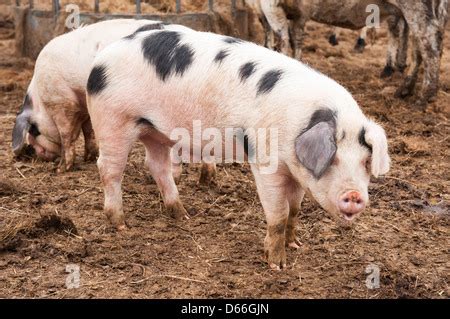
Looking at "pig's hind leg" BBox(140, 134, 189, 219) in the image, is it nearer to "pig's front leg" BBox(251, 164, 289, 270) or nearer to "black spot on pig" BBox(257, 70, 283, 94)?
"pig's front leg" BBox(251, 164, 289, 270)

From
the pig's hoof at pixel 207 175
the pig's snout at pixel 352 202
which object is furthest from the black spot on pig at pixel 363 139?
the pig's hoof at pixel 207 175

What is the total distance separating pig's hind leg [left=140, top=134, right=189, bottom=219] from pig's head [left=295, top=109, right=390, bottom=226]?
1.55 metres

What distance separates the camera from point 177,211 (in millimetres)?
5535

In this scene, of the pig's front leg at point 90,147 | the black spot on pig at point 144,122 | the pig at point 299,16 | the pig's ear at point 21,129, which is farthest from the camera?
the pig at point 299,16

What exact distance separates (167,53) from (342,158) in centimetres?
139

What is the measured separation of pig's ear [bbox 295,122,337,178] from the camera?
13.1 ft

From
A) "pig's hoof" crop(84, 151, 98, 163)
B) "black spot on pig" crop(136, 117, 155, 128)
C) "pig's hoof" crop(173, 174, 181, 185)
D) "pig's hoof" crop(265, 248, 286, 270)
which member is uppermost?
"black spot on pig" crop(136, 117, 155, 128)

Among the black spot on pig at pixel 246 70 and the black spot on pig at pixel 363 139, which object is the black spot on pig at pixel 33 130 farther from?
the black spot on pig at pixel 363 139

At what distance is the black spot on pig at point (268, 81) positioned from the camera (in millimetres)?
4414

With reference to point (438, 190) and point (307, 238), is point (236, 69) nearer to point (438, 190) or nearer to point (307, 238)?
point (307, 238)

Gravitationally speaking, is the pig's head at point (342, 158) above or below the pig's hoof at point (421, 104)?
above

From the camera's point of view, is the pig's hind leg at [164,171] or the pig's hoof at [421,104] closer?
the pig's hind leg at [164,171]

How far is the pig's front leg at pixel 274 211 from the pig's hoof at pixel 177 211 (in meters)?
0.99

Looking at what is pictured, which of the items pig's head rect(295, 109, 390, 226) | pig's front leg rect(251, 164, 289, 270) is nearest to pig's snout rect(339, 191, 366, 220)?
pig's head rect(295, 109, 390, 226)
